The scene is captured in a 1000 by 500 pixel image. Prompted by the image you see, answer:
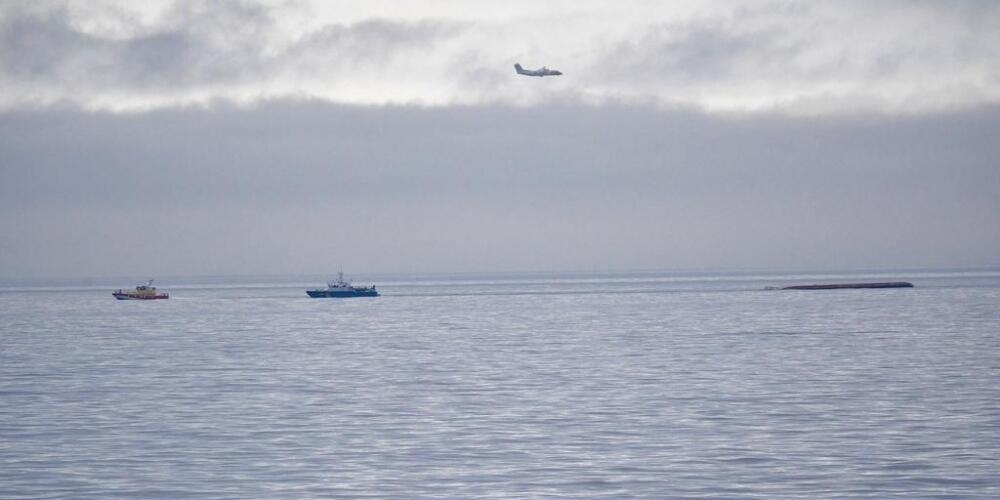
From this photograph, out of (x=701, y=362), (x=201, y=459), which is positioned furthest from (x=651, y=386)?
(x=201, y=459)

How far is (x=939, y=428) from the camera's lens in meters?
44.6

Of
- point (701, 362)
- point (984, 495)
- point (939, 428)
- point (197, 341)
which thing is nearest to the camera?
point (984, 495)

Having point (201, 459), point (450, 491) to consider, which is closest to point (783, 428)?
point (450, 491)

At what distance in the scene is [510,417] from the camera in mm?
49281

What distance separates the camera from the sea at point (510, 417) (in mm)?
35625

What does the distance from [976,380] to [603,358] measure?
2476 centimetres

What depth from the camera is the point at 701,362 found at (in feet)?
249

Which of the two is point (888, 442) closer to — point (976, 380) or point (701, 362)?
point (976, 380)

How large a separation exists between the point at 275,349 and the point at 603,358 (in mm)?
27994

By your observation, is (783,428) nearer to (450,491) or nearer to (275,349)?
(450,491)

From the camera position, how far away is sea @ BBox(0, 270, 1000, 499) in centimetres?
3562

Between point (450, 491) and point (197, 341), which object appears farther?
point (197, 341)

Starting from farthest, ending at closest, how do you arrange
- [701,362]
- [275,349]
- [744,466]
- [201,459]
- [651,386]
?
[275,349]
[701,362]
[651,386]
[201,459]
[744,466]

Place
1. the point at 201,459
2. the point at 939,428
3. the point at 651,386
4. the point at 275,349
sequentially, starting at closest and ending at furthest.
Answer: the point at 201,459 → the point at 939,428 → the point at 651,386 → the point at 275,349
